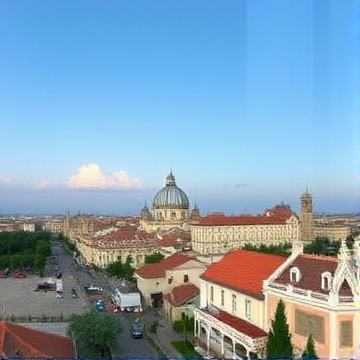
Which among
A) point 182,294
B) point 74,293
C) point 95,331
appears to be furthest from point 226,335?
point 74,293

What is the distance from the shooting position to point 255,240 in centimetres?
2044

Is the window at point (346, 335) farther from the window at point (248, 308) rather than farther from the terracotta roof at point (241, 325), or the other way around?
the window at point (248, 308)

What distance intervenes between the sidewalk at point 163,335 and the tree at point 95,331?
25.1 inches

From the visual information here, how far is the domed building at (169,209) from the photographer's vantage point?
24.7 m

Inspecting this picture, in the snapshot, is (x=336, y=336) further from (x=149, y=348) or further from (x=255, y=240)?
(x=255, y=240)

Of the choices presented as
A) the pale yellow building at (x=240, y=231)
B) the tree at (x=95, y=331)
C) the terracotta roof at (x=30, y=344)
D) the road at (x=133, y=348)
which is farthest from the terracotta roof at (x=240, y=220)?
the terracotta roof at (x=30, y=344)

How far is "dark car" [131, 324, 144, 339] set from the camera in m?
6.79

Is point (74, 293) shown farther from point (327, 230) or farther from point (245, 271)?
point (327, 230)

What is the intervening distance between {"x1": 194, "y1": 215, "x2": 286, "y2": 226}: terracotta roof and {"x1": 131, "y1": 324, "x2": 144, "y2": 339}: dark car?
12610 millimetres

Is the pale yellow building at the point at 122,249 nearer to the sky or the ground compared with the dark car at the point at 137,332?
nearer to the sky

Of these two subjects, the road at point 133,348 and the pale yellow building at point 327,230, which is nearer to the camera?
the road at point 133,348

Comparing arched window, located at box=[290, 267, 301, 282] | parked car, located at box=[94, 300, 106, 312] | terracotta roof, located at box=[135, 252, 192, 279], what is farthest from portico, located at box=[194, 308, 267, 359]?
terracotta roof, located at box=[135, 252, 192, 279]

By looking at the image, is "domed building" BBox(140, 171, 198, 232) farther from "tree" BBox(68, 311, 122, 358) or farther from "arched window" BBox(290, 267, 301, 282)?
"arched window" BBox(290, 267, 301, 282)

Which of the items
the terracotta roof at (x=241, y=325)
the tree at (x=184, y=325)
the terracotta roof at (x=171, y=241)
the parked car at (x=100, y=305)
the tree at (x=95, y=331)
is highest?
the terracotta roof at (x=171, y=241)
